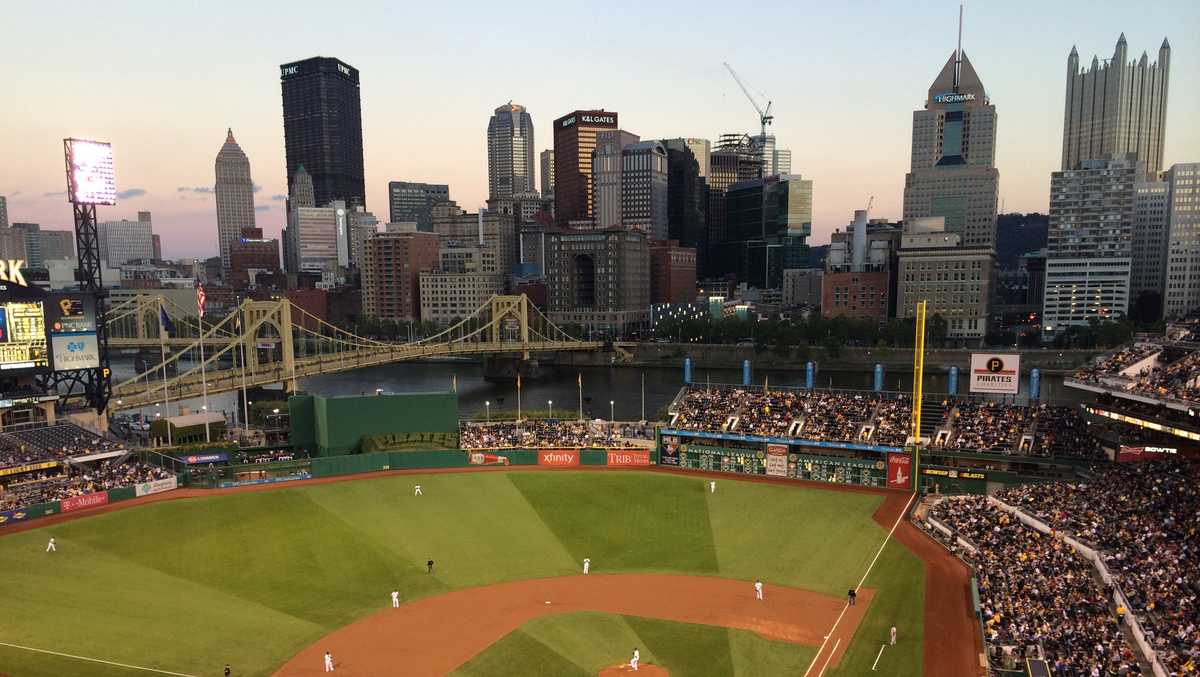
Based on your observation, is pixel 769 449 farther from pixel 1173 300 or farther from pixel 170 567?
pixel 1173 300

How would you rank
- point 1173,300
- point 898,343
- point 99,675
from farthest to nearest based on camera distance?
point 1173,300 < point 898,343 < point 99,675

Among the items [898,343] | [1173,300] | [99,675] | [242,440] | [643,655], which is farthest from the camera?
[1173,300]

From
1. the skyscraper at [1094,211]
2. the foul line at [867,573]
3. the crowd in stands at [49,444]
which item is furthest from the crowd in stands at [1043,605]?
the skyscraper at [1094,211]

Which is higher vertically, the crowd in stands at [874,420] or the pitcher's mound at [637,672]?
the crowd in stands at [874,420]

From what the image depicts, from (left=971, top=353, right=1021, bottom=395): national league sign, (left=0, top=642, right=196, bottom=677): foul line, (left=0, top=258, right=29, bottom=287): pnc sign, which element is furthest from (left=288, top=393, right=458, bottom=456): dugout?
(left=971, top=353, right=1021, bottom=395): national league sign

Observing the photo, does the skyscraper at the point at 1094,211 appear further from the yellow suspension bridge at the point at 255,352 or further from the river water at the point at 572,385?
the yellow suspension bridge at the point at 255,352

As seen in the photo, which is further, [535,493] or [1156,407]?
[535,493]

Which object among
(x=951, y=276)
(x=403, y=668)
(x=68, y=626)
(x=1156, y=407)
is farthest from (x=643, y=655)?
(x=951, y=276)
